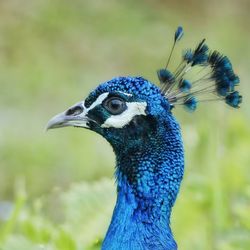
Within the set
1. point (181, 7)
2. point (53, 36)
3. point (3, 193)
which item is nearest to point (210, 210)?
point (3, 193)

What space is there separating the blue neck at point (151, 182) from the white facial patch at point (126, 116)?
0.06 m

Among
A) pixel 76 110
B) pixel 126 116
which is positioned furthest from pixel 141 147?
pixel 76 110

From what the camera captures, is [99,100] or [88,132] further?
[88,132]

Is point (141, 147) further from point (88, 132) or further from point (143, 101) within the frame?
point (88, 132)

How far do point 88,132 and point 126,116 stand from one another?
2498 mm

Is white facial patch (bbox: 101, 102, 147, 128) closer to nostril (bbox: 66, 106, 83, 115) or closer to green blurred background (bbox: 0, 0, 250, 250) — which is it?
nostril (bbox: 66, 106, 83, 115)

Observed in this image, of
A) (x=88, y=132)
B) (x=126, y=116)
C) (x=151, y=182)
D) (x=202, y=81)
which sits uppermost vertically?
(x=88, y=132)

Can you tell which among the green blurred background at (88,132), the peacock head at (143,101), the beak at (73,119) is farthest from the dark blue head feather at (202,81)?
the green blurred background at (88,132)

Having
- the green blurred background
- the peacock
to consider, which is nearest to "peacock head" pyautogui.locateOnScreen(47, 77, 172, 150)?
the peacock

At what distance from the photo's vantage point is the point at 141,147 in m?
2.93

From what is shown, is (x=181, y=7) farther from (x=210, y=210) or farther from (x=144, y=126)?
(x=144, y=126)

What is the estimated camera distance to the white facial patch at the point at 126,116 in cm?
289

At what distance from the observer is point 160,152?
293 centimetres

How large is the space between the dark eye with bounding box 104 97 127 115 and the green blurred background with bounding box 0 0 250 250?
401 mm
